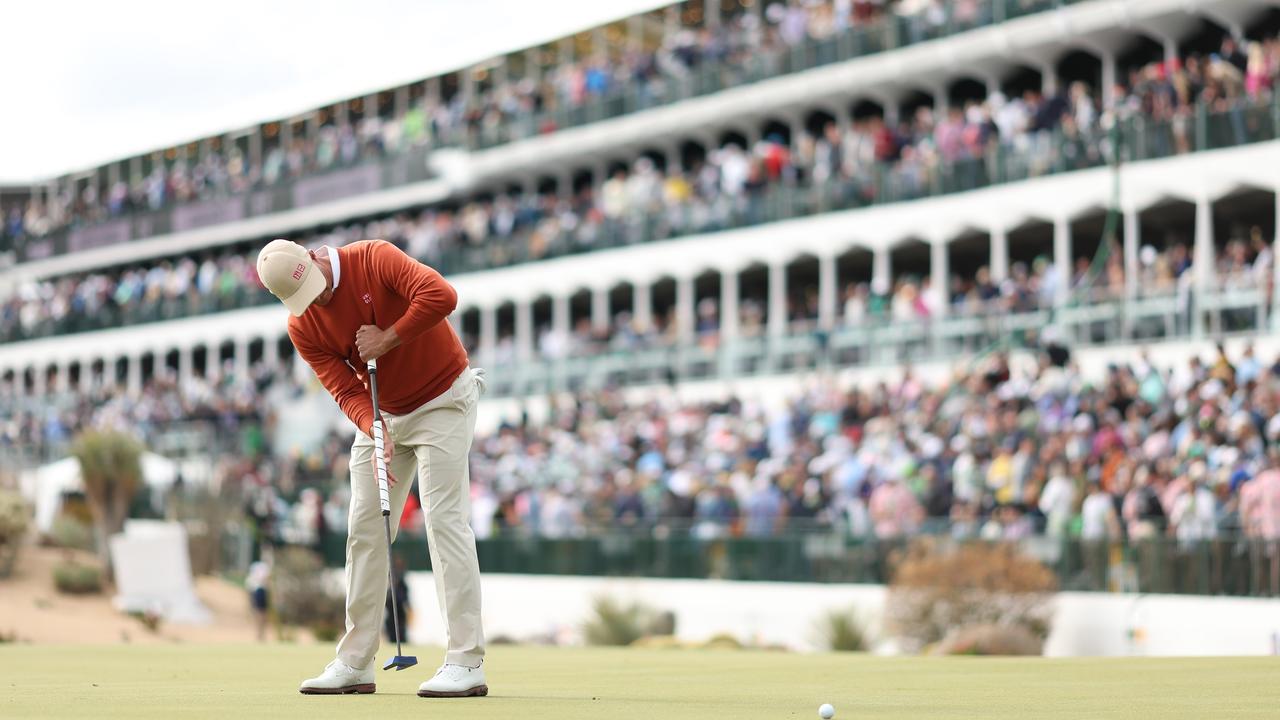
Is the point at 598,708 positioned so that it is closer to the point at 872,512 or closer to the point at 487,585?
the point at 872,512

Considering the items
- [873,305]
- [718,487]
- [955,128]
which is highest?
[955,128]

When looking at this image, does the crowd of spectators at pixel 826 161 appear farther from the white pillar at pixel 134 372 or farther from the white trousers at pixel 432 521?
the white trousers at pixel 432 521

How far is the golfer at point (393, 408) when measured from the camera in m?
7.62

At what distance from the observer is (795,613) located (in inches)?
888

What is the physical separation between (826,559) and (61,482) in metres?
17.8

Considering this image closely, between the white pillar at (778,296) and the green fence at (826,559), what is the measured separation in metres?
10.8

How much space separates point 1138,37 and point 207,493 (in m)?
18.0

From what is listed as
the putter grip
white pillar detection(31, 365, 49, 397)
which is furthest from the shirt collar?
white pillar detection(31, 365, 49, 397)

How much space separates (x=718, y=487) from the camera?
24.2 meters

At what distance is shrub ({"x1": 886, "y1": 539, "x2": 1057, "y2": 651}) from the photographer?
754 inches

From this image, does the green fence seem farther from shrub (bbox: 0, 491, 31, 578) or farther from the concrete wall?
shrub (bbox: 0, 491, 31, 578)

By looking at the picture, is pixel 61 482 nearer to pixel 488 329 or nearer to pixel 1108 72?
pixel 488 329

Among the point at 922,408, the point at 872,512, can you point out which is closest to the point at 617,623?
the point at 872,512

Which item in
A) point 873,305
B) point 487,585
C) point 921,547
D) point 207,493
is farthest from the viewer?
point 207,493
